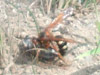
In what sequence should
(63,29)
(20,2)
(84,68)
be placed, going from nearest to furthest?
(84,68) → (63,29) → (20,2)

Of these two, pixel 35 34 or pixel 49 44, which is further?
pixel 35 34

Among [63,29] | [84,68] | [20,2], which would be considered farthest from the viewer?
[20,2]

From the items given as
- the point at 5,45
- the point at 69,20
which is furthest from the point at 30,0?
the point at 5,45

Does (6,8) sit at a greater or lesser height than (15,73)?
greater

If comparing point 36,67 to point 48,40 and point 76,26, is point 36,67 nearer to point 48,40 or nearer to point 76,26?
point 48,40
